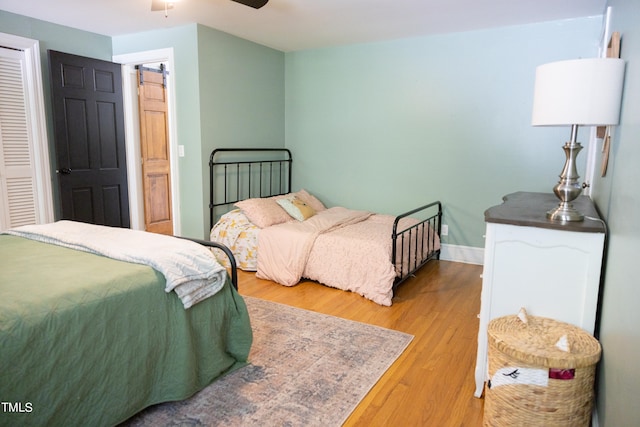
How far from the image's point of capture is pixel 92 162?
4297 mm

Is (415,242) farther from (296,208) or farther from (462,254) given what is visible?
(296,208)

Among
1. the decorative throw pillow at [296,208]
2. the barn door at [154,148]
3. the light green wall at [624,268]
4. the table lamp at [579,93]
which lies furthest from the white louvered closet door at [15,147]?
the light green wall at [624,268]

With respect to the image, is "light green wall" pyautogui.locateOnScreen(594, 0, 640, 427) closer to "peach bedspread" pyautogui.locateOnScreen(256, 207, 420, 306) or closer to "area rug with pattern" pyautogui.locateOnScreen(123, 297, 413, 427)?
"area rug with pattern" pyautogui.locateOnScreen(123, 297, 413, 427)

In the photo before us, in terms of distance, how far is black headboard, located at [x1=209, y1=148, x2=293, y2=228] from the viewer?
4340mm

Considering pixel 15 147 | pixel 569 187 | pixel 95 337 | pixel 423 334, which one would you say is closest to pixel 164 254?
pixel 95 337

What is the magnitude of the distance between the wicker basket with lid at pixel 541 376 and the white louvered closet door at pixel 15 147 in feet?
13.5

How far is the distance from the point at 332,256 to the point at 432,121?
1.87m

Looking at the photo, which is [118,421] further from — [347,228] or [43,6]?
[43,6]

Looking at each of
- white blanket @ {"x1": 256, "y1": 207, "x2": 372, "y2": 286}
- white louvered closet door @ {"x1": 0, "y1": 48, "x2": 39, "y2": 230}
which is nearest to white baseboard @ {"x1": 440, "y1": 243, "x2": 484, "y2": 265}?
white blanket @ {"x1": 256, "y1": 207, "x2": 372, "y2": 286}

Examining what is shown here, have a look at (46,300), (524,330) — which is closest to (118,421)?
(46,300)

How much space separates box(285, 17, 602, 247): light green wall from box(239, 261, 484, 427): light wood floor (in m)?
0.89

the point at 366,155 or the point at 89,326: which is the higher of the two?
the point at 366,155

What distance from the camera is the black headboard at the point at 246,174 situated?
14.2ft

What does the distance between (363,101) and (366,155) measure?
602 millimetres
